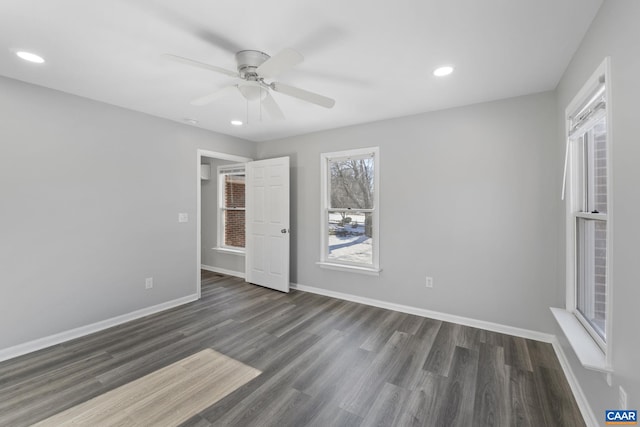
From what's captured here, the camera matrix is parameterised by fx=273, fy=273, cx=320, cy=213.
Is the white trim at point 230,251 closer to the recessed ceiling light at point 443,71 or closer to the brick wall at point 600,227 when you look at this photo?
the recessed ceiling light at point 443,71

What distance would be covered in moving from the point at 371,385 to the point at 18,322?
3227mm

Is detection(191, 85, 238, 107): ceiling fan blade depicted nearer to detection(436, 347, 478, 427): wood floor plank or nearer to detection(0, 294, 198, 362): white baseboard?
detection(0, 294, 198, 362): white baseboard

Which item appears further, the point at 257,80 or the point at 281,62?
the point at 257,80


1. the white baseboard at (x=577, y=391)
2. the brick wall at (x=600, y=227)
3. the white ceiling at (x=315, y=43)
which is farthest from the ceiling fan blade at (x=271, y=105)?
the white baseboard at (x=577, y=391)

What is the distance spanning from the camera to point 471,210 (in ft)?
10.2

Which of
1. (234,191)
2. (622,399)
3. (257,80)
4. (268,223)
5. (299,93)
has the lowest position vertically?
(622,399)

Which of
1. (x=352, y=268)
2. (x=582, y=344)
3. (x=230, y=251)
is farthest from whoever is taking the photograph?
(x=230, y=251)

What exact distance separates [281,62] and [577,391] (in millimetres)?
3032

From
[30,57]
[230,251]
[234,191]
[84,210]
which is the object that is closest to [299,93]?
[30,57]

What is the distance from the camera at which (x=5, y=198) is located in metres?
2.45

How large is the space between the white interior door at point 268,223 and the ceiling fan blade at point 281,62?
95.4 inches

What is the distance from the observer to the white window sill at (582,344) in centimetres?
144

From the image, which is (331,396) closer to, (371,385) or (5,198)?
(371,385)

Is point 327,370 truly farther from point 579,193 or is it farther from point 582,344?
point 579,193
